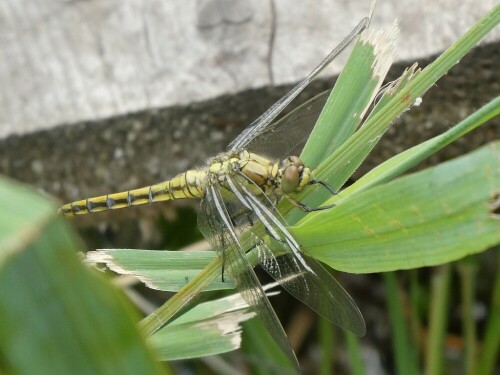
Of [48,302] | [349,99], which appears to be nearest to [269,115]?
[349,99]

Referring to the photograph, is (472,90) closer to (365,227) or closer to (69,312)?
(365,227)

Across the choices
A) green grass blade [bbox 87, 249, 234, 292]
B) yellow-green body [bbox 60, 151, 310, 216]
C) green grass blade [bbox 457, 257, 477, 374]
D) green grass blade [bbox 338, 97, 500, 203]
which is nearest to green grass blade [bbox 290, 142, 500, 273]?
green grass blade [bbox 338, 97, 500, 203]

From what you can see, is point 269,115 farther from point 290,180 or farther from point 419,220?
point 419,220

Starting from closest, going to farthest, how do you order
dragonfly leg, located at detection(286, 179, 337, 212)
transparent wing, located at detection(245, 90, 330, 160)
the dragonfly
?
dragonfly leg, located at detection(286, 179, 337, 212) < the dragonfly < transparent wing, located at detection(245, 90, 330, 160)

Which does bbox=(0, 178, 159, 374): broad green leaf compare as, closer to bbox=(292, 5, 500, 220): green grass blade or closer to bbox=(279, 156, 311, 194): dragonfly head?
bbox=(292, 5, 500, 220): green grass blade

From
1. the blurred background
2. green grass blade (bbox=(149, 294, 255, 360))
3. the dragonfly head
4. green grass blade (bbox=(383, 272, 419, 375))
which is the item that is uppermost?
the blurred background

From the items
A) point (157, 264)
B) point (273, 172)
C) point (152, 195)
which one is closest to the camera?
point (157, 264)

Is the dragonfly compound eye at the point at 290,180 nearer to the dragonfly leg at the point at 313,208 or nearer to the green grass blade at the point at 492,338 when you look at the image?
the dragonfly leg at the point at 313,208
